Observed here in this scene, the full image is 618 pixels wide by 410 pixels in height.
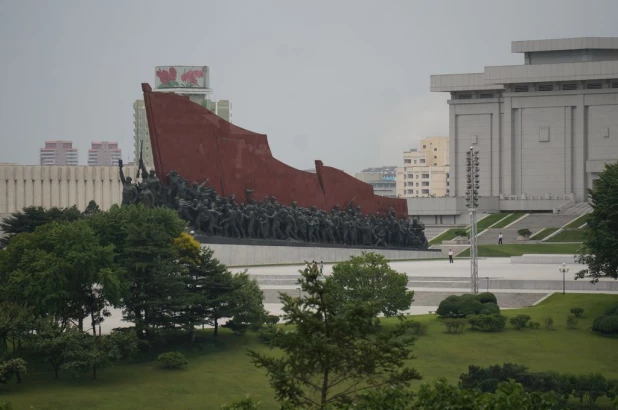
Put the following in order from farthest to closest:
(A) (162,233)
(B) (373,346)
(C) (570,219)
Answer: (C) (570,219)
(A) (162,233)
(B) (373,346)

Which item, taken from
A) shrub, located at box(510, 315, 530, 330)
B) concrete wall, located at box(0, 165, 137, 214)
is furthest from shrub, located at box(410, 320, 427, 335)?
concrete wall, located at box(0, 165, 137, 214)

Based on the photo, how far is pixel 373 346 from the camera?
51.5 ft

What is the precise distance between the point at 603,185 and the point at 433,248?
21.8 meters

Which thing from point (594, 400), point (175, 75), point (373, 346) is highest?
point (175, 75)

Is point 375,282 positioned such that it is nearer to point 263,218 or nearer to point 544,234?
point 263,218

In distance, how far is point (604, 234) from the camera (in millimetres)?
31781

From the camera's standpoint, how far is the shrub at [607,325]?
27.4 meters

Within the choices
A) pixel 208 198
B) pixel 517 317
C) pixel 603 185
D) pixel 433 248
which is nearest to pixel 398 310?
pixel 517 317

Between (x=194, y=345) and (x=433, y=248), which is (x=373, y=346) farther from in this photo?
(x=433, y=248)

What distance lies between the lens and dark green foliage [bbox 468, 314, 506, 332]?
1092 inches

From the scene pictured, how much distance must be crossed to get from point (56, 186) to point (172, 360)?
135ft

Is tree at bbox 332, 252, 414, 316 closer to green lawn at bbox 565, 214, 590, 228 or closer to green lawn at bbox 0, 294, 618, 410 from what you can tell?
green lawn at bbox 0, 294, 618, 410

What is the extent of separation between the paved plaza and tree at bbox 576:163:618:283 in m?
1.74

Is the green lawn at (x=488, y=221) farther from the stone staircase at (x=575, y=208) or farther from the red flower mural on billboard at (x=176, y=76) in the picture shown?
the red flower mural on billboard at (x=176, y=76)
